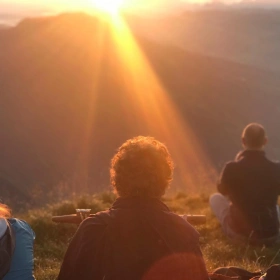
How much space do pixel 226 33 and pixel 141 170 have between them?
63298 millimetres

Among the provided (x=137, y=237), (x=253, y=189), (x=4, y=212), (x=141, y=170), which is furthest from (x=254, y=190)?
(x=4, y=212)

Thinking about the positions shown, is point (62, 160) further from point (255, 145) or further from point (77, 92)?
point (255, 145)

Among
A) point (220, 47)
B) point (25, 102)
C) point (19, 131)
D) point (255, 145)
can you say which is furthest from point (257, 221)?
point (220, 47)

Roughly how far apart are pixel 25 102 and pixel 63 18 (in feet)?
60.1

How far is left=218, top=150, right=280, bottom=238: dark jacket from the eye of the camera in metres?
5.68

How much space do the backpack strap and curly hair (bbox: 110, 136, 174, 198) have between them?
0.65m

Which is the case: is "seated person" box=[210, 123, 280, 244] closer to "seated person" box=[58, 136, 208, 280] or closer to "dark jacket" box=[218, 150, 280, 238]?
"dark jacket" box=[218, 150, 280, 238]

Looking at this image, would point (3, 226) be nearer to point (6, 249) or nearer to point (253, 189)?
point (6, 249)

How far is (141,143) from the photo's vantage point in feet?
9.21

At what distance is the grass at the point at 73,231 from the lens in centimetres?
490

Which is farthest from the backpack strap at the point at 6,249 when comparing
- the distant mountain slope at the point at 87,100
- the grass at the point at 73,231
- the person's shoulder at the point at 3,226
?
the distant mountain slope at the point at 87,100

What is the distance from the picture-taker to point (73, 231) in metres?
6.36

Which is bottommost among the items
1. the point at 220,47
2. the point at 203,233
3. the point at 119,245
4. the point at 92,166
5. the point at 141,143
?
the point at 92,166

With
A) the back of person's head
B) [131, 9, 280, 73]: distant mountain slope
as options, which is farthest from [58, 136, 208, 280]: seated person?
[131, 9, 280, 73]: distant mountain slope
